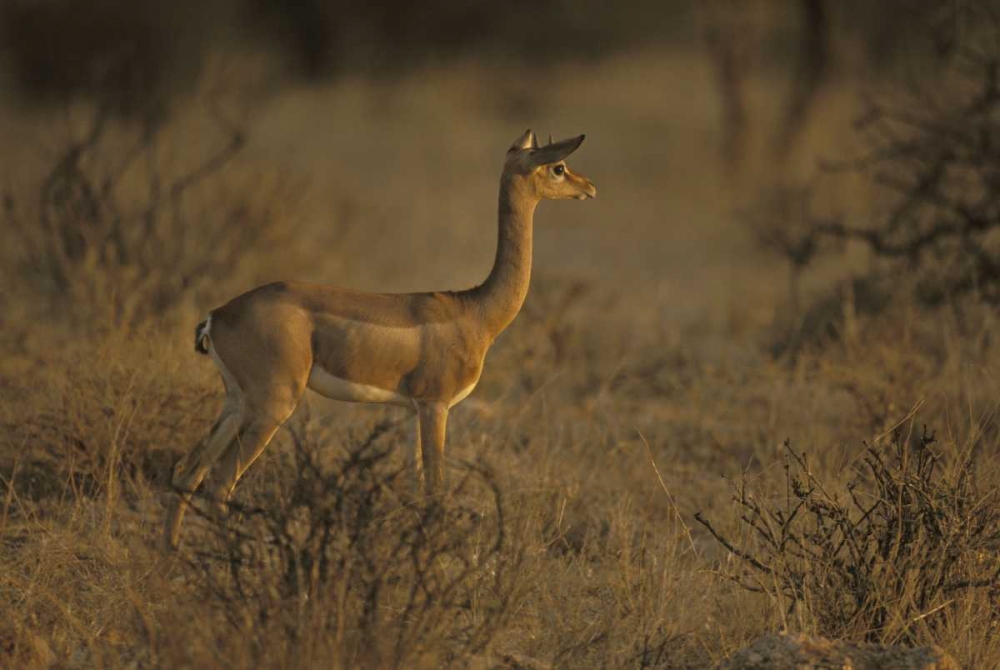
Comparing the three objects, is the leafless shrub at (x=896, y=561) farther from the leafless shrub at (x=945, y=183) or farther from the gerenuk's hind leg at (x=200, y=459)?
the leafless shrub at (x=945, y=183)

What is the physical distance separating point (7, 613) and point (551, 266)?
824 centimetres

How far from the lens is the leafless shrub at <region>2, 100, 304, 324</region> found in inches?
325

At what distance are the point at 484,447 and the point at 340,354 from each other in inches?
62.4

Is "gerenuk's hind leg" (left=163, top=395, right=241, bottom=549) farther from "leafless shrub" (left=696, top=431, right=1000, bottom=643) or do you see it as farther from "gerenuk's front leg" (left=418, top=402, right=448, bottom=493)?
"leafless shrub" (left=696, top=431, right=1000, bottom=643)


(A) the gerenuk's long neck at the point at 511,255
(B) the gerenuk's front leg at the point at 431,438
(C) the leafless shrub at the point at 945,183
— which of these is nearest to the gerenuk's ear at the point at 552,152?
(A) the gerenuk's long neck at the point at 511,255

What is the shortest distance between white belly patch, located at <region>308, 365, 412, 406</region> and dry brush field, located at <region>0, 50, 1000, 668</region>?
190 mm

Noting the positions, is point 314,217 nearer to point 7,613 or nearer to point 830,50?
point 7,613

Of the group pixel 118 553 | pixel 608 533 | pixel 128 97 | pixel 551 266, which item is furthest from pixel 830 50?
pixel 118 553

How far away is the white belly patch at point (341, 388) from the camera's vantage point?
4.56 meters

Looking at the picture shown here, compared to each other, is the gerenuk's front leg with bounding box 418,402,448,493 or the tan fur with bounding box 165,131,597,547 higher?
the tan fur with bounding box 165,131,597,547

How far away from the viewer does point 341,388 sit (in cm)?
458

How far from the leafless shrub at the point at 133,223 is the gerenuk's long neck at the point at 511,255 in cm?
320

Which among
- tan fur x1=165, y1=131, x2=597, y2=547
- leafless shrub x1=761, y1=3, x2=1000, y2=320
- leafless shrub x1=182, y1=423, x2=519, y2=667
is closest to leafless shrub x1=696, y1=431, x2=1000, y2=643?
leafless shrub x1=182, y1=423, x2=519, y2=667

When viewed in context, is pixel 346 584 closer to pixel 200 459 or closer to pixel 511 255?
pixel 200 459
